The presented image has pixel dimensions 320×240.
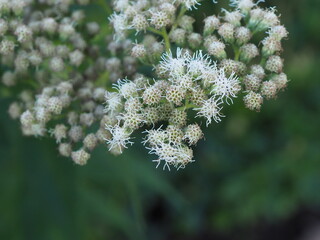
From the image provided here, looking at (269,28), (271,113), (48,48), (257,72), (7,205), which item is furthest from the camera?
(271,113)

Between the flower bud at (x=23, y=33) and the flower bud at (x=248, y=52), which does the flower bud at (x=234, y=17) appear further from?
the flower bud at (x=23, y=33)

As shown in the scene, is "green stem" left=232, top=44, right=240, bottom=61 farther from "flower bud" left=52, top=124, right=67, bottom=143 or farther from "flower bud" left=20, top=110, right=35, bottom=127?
"flower bud" left=20, top=110, right=35, bottom=127

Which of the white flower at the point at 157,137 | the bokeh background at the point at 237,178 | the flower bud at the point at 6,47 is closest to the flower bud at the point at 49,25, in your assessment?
the flower bud at the point at 6,47

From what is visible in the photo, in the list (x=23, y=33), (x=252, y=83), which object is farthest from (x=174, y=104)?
(x=23, y=33)

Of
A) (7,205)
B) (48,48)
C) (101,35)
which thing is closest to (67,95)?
(48,48)

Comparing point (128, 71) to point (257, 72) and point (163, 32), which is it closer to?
point (163, 32)

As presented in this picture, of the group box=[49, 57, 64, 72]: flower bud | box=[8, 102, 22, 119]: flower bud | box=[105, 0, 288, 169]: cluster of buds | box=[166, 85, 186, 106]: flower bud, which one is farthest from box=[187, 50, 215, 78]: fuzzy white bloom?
A: box=[8, 102, 22, 119]: flower bud
